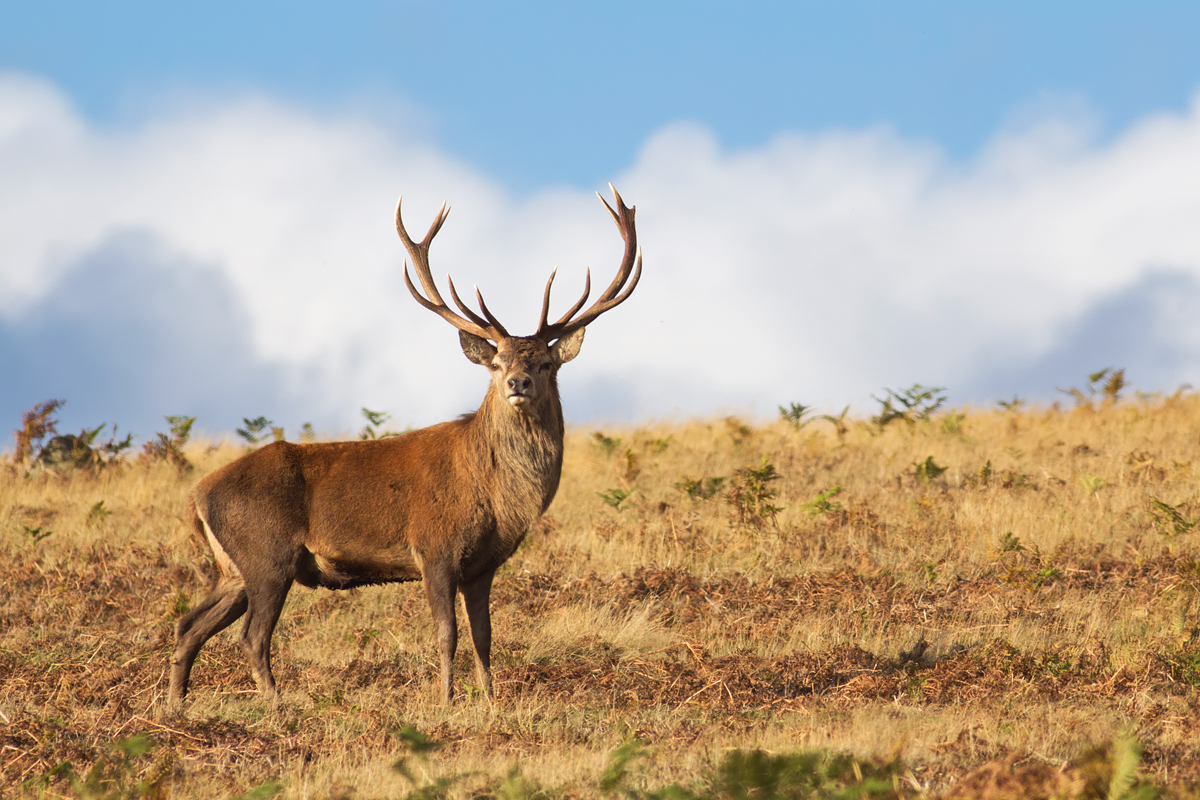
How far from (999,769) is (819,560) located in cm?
590

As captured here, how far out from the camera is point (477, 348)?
7.91 metres

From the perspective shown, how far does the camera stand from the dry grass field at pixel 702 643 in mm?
5312

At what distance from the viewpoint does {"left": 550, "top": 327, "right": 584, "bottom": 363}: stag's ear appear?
793 cm

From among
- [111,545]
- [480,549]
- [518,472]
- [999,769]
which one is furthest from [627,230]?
[111,545]

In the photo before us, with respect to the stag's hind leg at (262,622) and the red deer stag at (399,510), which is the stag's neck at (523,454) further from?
the stag's hind leg at (262,622)

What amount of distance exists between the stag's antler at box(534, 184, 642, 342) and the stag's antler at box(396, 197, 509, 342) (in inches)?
13.0

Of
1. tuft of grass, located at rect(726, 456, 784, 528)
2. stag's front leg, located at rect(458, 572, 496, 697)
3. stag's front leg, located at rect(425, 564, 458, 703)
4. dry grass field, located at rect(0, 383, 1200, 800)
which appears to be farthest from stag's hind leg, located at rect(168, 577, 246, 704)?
tuft of grass, located at rect(726, 456, 784, 528)

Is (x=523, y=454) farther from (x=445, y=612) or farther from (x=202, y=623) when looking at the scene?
(x=202, y=623)

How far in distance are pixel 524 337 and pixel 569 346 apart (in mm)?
361

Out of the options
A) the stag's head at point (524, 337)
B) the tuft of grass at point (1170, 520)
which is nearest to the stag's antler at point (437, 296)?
the stag's head at point (524, 337)

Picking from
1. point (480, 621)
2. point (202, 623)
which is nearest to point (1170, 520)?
point (480, 621)

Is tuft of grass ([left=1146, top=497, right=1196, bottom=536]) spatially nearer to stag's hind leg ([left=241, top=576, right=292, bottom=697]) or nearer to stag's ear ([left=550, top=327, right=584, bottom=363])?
stag's ear ([left=550, top=327, right=584, bottom=363])

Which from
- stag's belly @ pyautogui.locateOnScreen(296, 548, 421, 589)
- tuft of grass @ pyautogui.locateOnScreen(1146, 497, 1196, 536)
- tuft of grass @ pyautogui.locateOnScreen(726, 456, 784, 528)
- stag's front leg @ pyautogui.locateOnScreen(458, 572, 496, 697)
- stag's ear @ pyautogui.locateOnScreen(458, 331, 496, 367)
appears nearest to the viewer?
stag's front leg @ pyautogui.locateOnScreen(458, 572, 496, 697)

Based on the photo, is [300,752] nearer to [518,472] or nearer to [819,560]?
[518,472]
